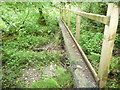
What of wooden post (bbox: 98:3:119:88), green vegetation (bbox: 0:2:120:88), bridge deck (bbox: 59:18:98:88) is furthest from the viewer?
green vegetation (bbox: 0:2:120:88)

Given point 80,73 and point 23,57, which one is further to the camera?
point 23,57

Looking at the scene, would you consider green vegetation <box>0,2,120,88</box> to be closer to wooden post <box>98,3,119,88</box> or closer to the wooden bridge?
the wooden bridge

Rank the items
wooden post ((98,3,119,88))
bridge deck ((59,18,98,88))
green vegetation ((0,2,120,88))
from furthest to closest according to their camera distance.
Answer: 1. green vegetation ((0,2,120,88))
2. bridge deck ((59,18,98,88))
3. wooden post ((98,3,119,88))

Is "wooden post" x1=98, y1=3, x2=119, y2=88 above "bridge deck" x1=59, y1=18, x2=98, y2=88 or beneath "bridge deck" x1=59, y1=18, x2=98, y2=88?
above

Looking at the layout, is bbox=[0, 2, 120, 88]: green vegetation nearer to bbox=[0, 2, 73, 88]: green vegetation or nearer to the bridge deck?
bbox=[0, 2, 73, 88]: green vegetation

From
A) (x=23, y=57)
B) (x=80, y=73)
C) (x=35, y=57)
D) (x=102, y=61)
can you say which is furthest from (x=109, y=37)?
(x=23, y=57)

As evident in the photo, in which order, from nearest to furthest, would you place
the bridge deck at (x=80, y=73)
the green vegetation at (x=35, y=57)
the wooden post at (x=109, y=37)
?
the wooden post at (x=109, y=37) → the bridge deck at (x=80, y=73) → the green vegetation at (x=35, y=57)

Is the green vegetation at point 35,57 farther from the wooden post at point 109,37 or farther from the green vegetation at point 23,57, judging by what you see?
the wooden post at point 109,37

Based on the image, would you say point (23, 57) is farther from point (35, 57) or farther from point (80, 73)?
point (80, 73)

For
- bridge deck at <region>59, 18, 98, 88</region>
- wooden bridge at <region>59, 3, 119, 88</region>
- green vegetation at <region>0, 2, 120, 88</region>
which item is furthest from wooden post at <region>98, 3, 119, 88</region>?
green vegetation at <region>0, 2, 120, 88</region>

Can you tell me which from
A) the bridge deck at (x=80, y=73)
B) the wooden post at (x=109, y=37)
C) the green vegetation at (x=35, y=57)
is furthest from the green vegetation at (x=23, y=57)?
the wooden post at (x=109, y=37)

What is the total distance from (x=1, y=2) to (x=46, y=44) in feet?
9.72

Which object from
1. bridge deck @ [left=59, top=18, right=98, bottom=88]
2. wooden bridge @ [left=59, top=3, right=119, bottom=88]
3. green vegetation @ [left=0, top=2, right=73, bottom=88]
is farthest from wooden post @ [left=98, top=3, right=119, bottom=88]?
green vegetation @ [left=0, top=2, right=73, bottom=88]

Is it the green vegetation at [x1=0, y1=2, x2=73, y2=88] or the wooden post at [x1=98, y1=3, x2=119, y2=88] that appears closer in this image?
the wooden post at [x1=98, y1=3, x2=119, y2=88]
